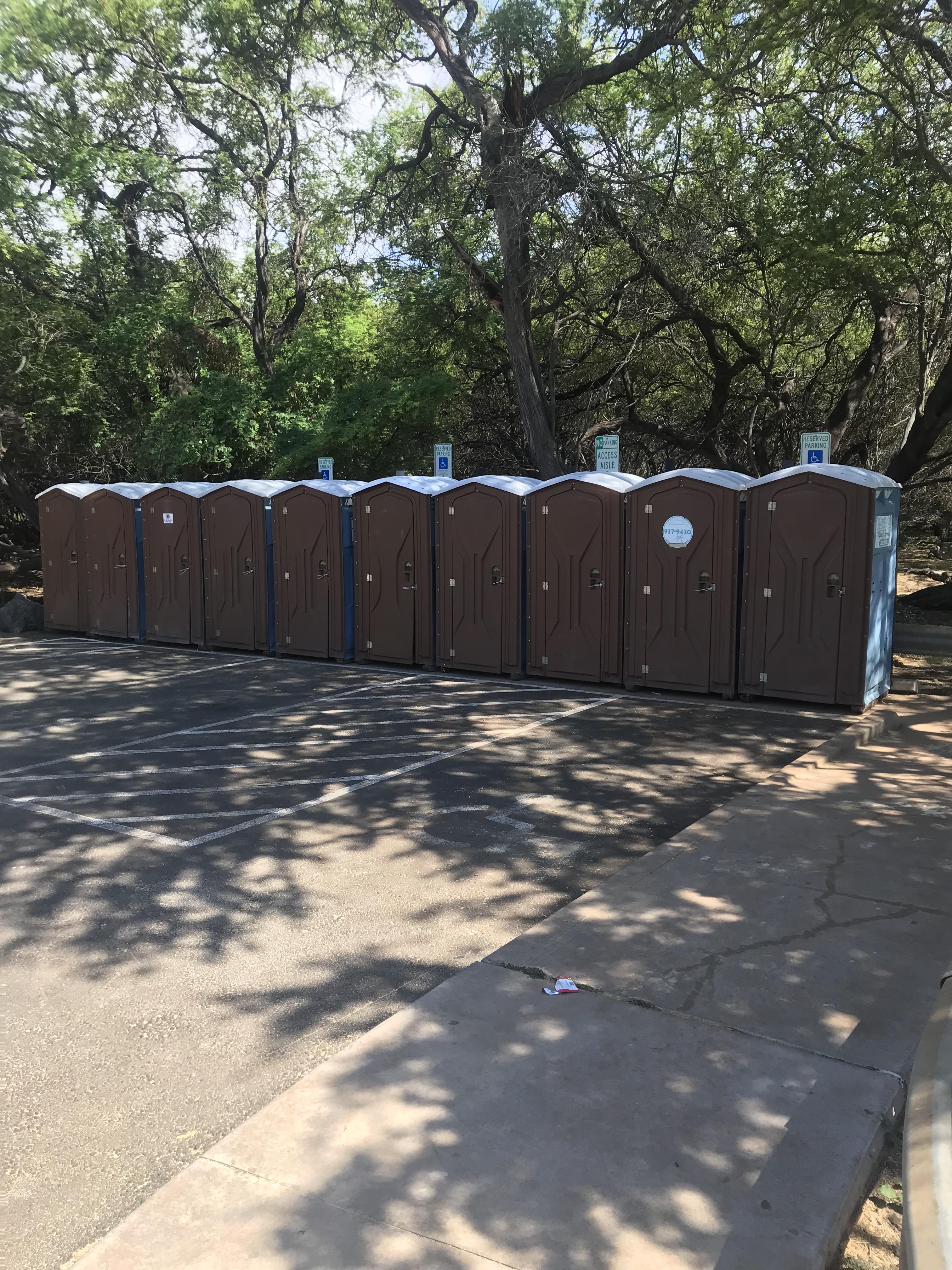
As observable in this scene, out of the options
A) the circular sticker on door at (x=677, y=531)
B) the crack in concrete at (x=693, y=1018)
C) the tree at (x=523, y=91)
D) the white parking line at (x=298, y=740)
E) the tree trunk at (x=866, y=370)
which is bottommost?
the crack in concrete at (x=693, y=1018)

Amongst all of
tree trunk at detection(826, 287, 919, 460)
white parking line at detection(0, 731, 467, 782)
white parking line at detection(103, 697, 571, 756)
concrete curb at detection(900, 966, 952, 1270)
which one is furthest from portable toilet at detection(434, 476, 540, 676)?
concrete curb at detection(900, 966, 952, 1270)

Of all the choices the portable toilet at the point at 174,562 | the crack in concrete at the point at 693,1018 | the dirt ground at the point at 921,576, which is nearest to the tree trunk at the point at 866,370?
the dirt ground at the point at 921,576

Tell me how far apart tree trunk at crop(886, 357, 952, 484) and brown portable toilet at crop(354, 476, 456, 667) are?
741cm

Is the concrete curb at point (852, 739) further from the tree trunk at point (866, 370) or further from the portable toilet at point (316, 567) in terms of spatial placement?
the tree trunk at point (866, 370)

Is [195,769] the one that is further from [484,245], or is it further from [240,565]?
[484,245]

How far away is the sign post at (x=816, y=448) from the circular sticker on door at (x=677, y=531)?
4.20ft

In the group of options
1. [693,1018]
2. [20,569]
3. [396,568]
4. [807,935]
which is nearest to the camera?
[693,1018]

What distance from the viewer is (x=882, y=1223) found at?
9.20ft

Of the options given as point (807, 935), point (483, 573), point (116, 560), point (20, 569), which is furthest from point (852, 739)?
point (20, 569)

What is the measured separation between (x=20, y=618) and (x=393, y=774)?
11.0 metres

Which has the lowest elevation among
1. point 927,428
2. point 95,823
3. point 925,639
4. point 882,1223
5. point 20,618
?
point 882,1223

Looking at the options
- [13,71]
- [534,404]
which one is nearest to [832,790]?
[534,404]

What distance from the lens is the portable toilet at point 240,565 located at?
13164 millimetres

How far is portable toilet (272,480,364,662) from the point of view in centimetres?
1248
